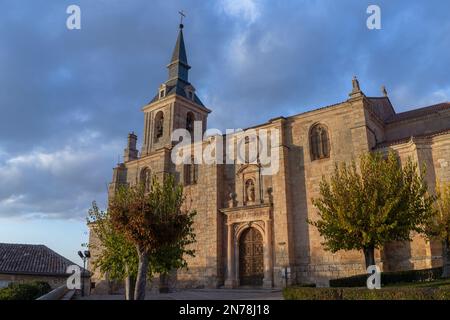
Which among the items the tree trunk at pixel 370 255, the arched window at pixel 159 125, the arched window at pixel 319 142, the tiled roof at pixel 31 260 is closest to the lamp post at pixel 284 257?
the arched window at pixel 319 142

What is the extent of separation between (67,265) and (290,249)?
20.0 meters

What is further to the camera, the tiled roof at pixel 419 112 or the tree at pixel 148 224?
the tiled roof at pixel 419 112

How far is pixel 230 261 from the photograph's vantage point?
2600 centimetres

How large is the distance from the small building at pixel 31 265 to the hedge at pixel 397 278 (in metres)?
21.1

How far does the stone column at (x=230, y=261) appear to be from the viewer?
25188 mm

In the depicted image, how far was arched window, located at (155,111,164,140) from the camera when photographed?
36750 millimetres

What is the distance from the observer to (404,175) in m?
17.9

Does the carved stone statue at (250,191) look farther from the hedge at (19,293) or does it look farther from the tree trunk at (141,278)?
the tree trunk at (141,278)

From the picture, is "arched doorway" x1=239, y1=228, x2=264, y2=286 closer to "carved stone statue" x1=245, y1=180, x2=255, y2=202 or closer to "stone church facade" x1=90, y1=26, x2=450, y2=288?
"stone church facade" x1=90, y1=26, x2=450, y2=288

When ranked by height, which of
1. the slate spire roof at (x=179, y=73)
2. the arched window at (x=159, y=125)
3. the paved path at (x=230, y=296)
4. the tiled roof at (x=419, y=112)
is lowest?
the paved path at (x=230, y=296)

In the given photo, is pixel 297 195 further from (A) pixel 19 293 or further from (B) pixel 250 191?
(A) pixel 19 293

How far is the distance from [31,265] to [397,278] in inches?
1060
